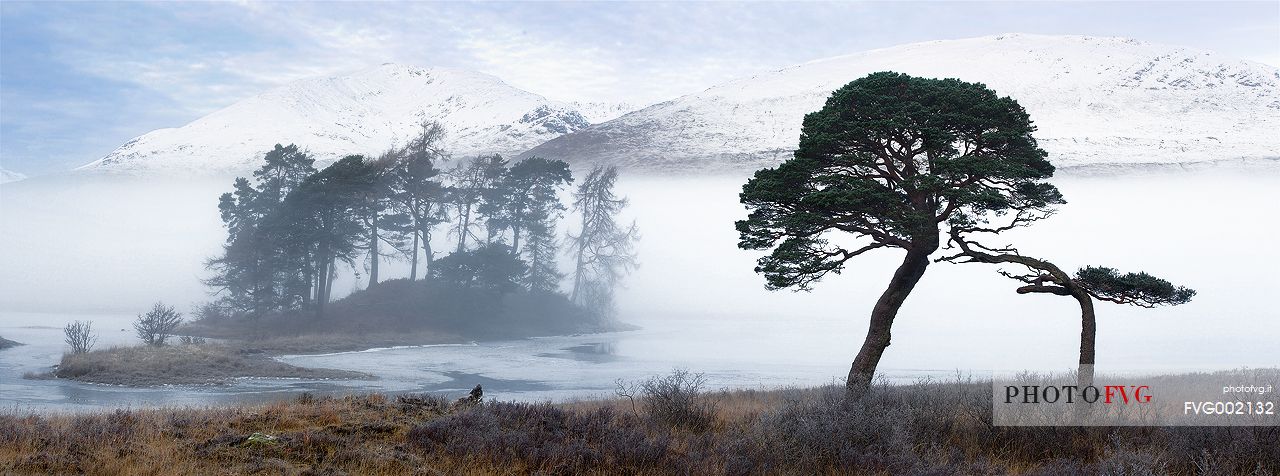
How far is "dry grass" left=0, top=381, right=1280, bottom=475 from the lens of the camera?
9461 millimetres

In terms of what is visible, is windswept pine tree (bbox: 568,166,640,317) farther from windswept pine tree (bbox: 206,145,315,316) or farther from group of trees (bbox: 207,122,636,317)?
windswept pine tree (bbox: 206,145,315,316)

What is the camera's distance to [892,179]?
17656 mm

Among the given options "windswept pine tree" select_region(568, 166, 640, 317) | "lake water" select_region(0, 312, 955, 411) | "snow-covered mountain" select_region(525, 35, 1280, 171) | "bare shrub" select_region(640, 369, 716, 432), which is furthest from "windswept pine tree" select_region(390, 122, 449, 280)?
"snow-covered mountain" select_region(525, 35, 1280, 171)

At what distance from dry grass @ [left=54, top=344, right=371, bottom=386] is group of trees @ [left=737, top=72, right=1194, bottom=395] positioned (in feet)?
77.4

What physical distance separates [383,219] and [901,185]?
52.0m

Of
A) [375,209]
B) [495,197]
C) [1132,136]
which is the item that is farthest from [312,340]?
[1132,136]

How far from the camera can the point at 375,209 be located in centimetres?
6219

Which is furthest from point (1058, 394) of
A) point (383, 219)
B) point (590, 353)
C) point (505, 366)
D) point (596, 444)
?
point (383, 219)

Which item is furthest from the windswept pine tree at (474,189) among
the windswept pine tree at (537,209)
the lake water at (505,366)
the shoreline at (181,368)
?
the shoreline at (181,368)

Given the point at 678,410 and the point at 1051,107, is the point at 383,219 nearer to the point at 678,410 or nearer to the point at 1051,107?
Result: the point at 678,410

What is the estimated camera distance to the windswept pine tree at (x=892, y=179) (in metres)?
16.6

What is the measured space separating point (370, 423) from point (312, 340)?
42797 mm

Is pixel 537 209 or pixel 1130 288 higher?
pixel 537 209

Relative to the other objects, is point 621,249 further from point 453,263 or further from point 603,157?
point 603,157
